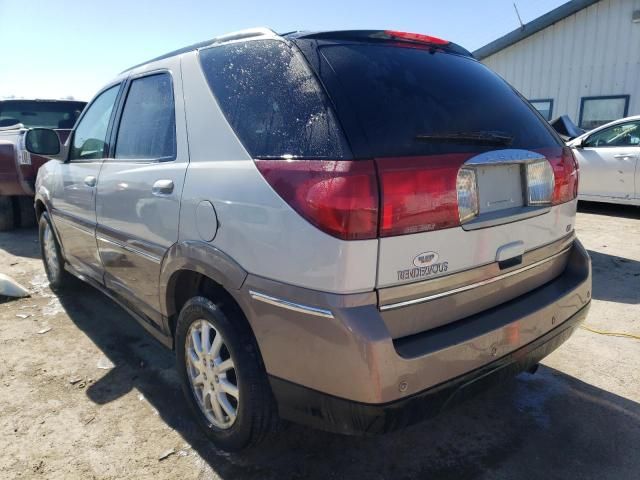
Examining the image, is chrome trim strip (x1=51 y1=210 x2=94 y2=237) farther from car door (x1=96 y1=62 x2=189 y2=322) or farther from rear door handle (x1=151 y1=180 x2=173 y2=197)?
rear door handle (x1=151 y1=180 x2=173 y2=197)

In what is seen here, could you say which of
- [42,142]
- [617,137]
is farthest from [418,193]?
[617,137]

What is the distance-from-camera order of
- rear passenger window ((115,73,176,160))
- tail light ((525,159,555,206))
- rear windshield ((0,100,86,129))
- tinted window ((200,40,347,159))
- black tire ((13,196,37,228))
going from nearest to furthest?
tinted window ((200,40,347,159)), tail light ((525,159,555,206)), rear passenger window ((115,73,176,160)), black tire ((13,196,37,228)), rear windshield ((0,100,86,129))

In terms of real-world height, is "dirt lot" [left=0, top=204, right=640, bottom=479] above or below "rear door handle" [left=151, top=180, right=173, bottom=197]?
below

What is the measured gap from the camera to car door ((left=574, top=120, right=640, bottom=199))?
298 inches

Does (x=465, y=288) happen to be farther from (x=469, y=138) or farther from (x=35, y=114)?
(x=35, y=114)

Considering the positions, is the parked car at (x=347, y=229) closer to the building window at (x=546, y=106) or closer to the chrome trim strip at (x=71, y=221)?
the chrome trim strip at (x=71, y=221)

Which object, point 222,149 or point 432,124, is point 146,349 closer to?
point 222,149

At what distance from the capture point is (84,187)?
11.4ft

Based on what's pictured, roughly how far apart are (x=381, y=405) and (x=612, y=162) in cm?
765

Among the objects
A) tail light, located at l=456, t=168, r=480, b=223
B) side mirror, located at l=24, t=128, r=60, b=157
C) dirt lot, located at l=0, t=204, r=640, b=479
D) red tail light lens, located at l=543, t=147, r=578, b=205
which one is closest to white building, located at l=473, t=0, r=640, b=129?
dirt lot, located at l=0, t=204, r=640, b=479

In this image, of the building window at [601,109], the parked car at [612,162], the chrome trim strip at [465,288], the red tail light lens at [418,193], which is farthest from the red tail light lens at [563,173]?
the building window at [601,109]

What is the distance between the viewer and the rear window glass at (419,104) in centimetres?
183

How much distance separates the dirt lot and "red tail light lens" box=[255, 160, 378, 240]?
1.23 metres

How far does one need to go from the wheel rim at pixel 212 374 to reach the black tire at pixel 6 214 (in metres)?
6.56
